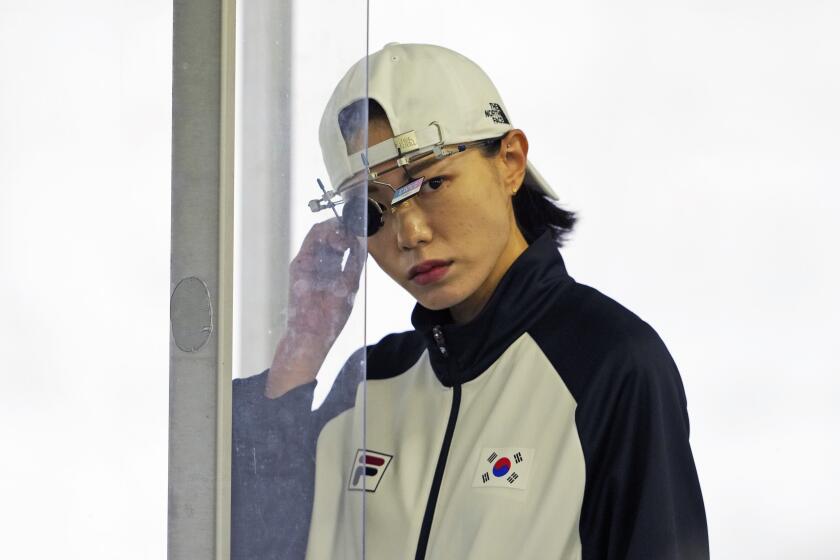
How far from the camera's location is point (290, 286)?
51cm

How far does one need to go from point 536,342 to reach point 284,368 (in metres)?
0.40

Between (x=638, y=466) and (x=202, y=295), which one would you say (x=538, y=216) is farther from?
(x=202, y=295)

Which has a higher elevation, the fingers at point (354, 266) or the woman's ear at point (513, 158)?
the woman's ear at point (513, 158)

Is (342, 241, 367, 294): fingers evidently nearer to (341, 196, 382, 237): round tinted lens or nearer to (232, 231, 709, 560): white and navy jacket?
(341, 196, 382, 237): round tinted lens

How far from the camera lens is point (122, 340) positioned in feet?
1.60

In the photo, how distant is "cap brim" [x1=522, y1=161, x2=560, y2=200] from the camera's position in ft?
3.29

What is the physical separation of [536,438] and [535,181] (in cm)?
29

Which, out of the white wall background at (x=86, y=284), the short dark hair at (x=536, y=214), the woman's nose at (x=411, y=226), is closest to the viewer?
the white wall background at (x=86, y=284)

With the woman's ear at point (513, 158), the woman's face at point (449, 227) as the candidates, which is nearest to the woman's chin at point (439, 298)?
the woman's face at point (449, 227)

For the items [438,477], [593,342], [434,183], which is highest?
[434,183]

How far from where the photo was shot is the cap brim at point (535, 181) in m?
1.00

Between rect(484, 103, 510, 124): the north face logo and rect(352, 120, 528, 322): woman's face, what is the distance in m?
0.02

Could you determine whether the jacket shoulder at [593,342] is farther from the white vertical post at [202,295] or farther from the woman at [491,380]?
the white vertical post at [202,295]

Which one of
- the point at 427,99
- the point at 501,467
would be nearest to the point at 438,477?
the point at 501,467
